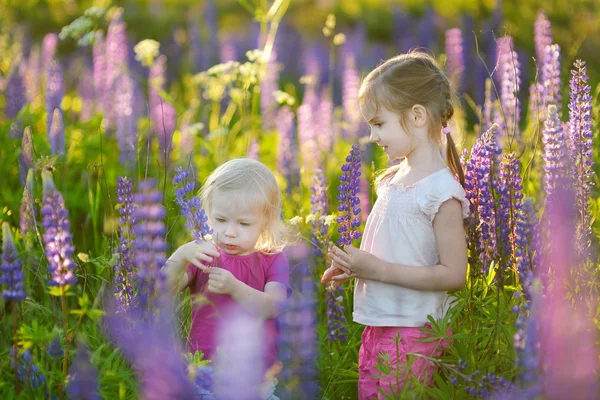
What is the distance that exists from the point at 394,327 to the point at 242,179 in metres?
0.79

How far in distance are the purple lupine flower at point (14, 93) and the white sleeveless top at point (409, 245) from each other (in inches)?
126

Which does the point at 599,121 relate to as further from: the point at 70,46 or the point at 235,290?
the point at 70,46

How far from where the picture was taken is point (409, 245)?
294 centimetres

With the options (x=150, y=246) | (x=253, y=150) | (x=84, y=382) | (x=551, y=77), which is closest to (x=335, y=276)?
(x=150, y=246)

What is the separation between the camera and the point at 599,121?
414 cm

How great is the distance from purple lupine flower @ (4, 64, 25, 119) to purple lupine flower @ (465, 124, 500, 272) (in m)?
3.43

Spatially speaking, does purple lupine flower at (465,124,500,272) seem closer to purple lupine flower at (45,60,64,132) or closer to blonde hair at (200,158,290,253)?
blonde hair at (200,158,290,253)

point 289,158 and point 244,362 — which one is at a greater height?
point 289,158

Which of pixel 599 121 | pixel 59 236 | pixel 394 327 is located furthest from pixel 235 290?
pixel 599 121

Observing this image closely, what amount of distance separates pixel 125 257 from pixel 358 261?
81 centimetres

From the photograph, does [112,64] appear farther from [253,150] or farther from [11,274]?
[11,274]

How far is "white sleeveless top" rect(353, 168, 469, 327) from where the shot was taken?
289 cm

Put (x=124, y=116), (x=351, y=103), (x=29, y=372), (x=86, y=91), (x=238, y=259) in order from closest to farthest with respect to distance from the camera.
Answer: (x=29, y=372)
(x=238, y=259)
(x=124, y=116)
(x=351, y=103)
(x=86, y=91)

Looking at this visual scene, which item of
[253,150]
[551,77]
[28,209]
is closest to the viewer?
[28,209]
